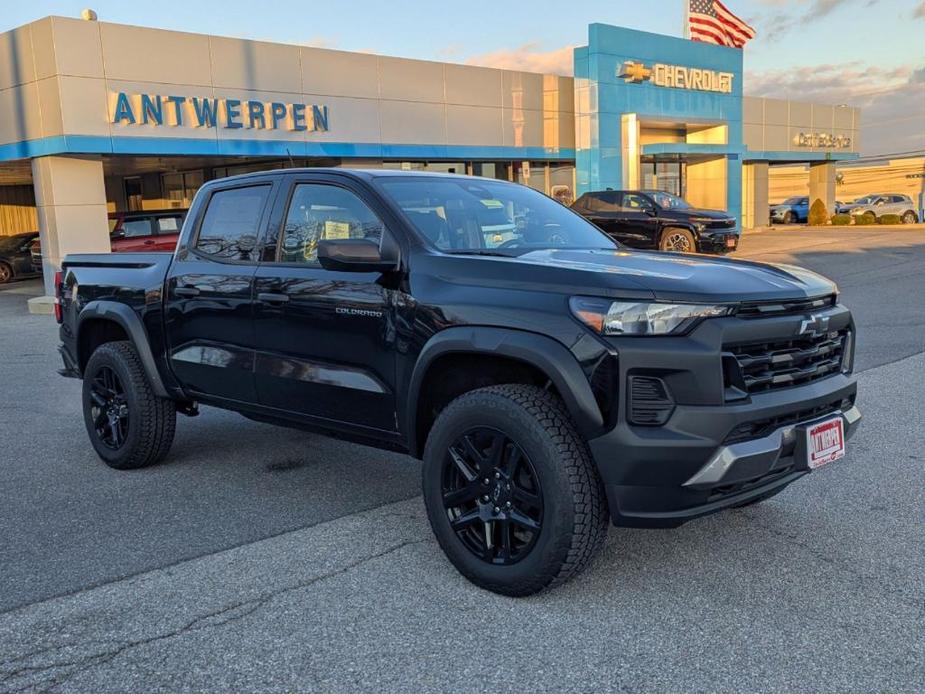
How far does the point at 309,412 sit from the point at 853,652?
2765 mm

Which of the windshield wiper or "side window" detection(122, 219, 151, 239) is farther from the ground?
"side window" detection(122, 219, 151, 239)

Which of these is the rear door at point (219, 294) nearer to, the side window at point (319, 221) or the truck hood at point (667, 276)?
the side window at point (319, 221)

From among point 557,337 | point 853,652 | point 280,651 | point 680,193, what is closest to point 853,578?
point 853,652

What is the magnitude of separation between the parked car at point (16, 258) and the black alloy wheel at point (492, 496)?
2429cm

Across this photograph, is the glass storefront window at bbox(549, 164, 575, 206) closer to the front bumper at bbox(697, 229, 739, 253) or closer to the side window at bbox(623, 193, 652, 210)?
the side window at bbox(623, 193, 652, 210)

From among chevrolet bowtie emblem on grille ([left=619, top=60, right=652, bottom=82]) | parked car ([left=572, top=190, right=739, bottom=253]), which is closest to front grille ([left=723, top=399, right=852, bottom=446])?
parked car ([left=572, top=190, right=739, bottom=253])

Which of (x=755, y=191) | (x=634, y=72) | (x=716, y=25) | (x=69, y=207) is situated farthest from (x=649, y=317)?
(x=755, y=191)

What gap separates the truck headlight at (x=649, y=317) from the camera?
3.28 m

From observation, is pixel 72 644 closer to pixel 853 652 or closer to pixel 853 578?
pixel 853 652

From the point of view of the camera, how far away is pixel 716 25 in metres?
30.2

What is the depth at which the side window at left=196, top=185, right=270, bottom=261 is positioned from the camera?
4.93m

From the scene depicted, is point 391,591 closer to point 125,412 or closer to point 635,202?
point 125,412

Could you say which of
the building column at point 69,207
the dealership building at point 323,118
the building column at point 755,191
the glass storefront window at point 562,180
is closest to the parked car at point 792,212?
the building column at point 755,191

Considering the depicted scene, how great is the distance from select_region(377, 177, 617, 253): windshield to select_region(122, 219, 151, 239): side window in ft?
47.6
